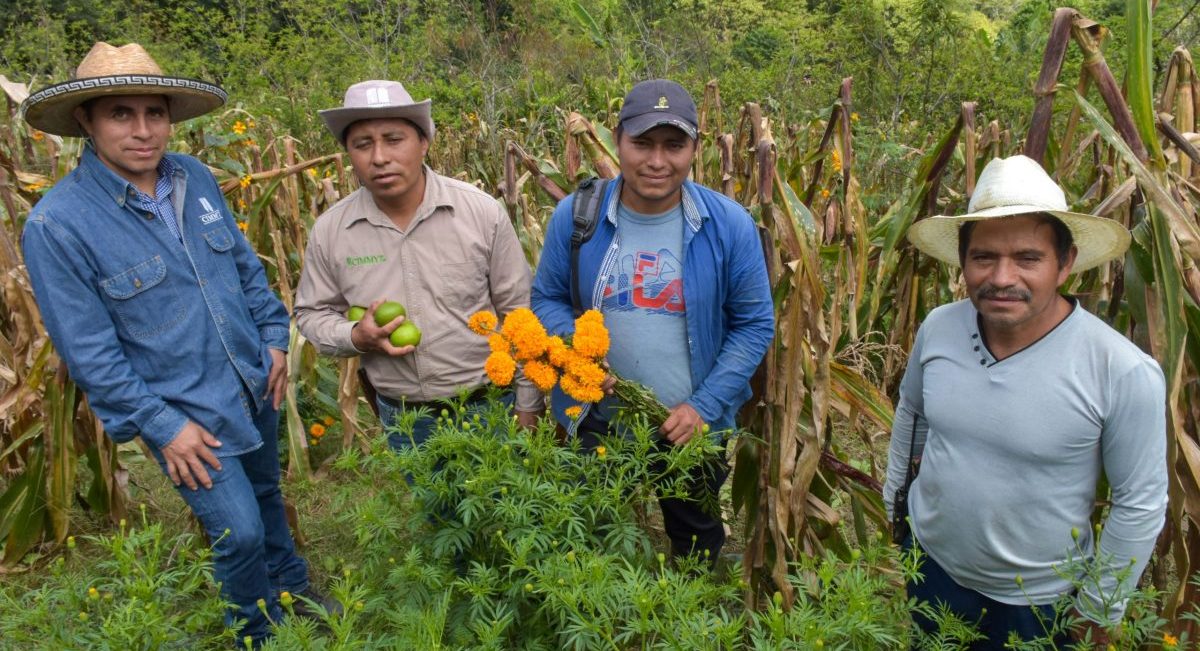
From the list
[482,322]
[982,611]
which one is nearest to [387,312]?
[482,322]

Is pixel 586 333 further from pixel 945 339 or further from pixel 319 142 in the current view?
pixel 319 142

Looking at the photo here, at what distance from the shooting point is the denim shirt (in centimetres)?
217

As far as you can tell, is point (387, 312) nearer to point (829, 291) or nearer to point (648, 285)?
point (648, 285)

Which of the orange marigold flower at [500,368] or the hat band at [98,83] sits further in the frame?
the hat band at [98,83]

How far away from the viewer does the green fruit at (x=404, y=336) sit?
2361 millimetres

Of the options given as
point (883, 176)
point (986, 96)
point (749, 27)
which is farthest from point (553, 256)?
point (749, 27)

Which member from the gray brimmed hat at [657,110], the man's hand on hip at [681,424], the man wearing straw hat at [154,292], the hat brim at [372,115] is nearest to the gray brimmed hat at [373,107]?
the hat brim at [372,115]

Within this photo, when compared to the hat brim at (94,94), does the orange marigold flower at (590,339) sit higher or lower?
lower

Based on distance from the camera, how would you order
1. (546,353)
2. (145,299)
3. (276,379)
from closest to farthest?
1. (546,353)
2. (145,299)
3. (276,379)

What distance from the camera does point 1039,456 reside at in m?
1.67

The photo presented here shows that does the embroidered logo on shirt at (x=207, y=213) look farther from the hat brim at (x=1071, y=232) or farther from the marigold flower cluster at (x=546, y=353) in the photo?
the hat brim at (x=1071, y=232)

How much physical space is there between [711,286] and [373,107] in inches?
45.9

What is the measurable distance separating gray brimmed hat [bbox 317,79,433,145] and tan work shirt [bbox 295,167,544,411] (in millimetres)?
234

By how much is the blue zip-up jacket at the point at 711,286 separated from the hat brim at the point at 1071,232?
477mm
